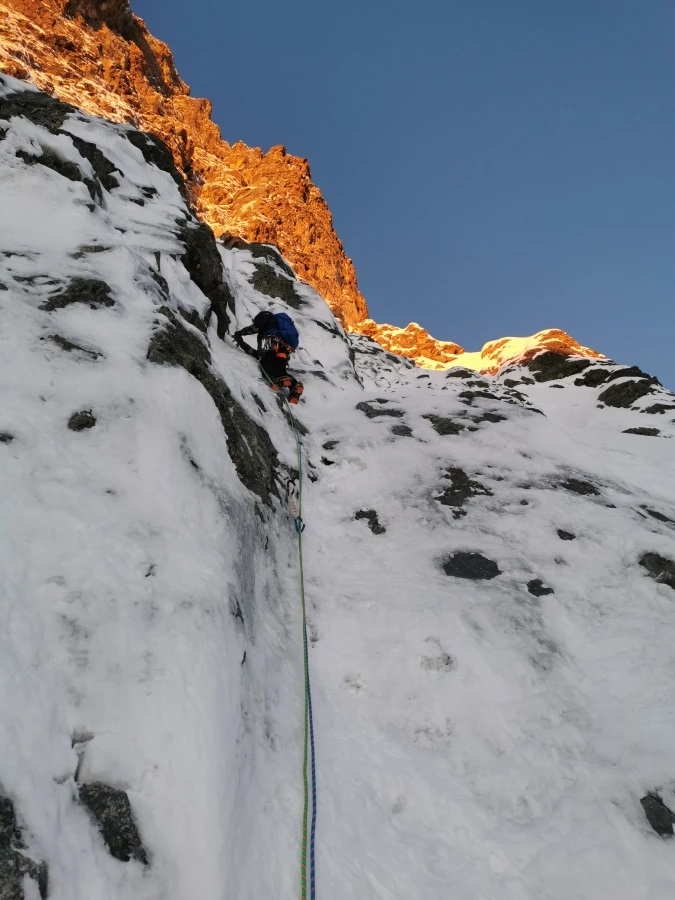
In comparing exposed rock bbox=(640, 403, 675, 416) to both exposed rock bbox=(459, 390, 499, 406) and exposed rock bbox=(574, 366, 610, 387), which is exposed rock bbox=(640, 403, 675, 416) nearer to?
exposed rock bbox=(574, 366, 610, 387)

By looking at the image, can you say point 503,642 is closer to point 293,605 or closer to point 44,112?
point 293,605

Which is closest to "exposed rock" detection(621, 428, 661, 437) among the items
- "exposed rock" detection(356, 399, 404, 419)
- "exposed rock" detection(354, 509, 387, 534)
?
"exposed rock" detection(356, 399, 404, 419)

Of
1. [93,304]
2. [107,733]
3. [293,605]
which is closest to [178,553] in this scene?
[107,733]

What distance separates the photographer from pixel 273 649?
5.47m

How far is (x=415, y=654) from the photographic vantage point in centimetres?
605

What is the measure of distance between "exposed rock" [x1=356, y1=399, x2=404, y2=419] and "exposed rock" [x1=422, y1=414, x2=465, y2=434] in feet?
2.67

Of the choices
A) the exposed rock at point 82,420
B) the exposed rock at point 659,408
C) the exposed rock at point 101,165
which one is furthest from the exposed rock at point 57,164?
the exposed rock at point 659,408

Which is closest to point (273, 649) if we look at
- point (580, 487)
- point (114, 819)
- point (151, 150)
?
point (114, 819)

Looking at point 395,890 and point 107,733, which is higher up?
point 107,733

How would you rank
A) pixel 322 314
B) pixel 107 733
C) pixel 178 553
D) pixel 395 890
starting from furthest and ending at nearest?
1. pixel 322 314
2. pixel 178 553
3. pixel 395 890
4. pixel 107 733

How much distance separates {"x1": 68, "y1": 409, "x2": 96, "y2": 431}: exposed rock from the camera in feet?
17.5

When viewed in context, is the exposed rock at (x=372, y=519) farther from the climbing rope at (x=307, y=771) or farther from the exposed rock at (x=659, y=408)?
the exposed rock at (x=659, y=408)

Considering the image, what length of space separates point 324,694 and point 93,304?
648 cm

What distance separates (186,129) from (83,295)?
236 ft
